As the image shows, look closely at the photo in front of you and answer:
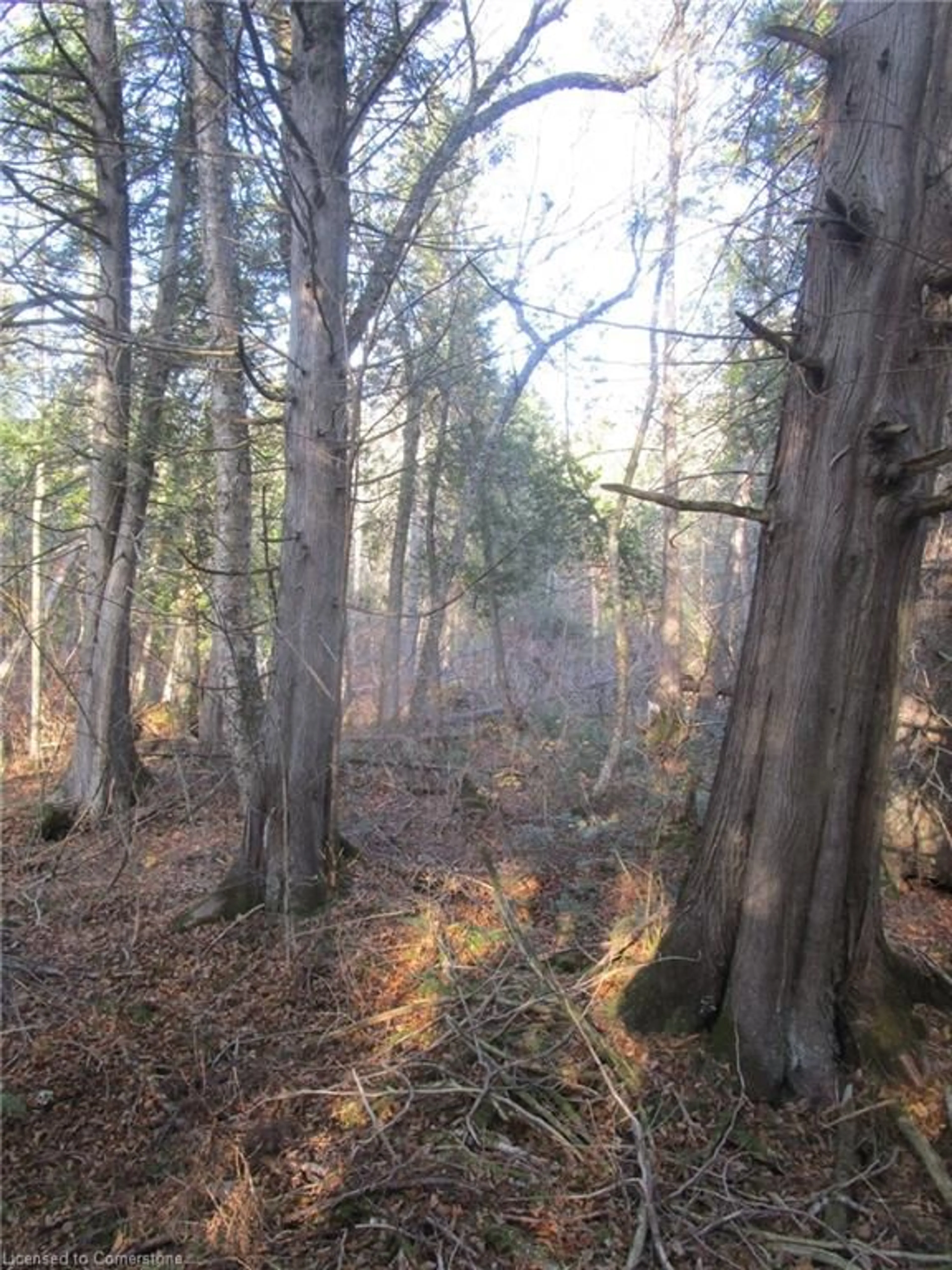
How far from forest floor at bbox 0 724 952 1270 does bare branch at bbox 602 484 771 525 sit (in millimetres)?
2253

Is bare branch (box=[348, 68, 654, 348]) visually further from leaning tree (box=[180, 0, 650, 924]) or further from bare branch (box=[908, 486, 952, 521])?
bare branch (box=[908, 486, 952, 521])

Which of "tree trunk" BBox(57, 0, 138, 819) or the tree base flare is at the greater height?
"tree trunk" BBox(57, 0, 138, 819)

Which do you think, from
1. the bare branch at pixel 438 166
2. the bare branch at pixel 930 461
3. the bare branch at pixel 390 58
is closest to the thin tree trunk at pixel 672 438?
the bare branch at pixel 438 166

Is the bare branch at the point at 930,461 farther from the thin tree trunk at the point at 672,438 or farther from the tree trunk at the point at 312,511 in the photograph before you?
the thin tree trunk at the point at 672,438

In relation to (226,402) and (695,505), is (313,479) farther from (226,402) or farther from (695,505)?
(695,505)

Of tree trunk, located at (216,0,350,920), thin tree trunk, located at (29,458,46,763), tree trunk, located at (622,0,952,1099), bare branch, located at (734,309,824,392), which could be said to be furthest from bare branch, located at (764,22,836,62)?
thin tree trunk, located at (29,458,46,763)

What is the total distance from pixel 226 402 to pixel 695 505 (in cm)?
492

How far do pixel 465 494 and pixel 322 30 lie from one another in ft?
28.2

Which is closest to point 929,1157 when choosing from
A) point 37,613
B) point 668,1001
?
point 668,1001

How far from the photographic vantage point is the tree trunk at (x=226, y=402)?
6723 millimetres

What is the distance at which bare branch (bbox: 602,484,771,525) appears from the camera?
145 inches

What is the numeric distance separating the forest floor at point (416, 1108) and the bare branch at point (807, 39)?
4293mm

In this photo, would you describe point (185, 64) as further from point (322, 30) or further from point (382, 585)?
point (382, 585)

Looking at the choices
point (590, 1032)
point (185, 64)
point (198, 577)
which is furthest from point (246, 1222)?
point (185, 64)
